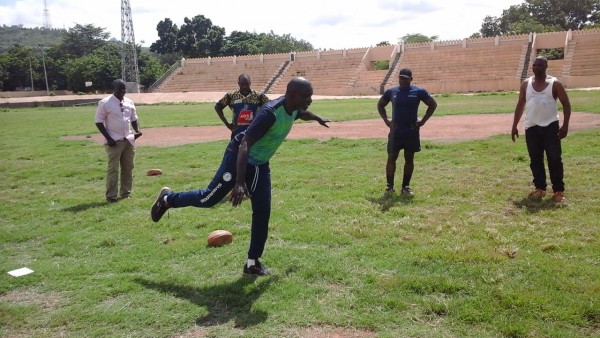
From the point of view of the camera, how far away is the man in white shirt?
8391 millimetres

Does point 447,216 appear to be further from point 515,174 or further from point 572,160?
point 572,160

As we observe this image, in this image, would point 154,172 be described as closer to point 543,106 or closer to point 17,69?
point 543,106

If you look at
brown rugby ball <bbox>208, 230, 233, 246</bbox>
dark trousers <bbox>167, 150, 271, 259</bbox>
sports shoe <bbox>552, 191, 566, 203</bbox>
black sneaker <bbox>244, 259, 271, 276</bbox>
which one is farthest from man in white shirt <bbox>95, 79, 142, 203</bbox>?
sports shoe <bbox>552, 191, 566, 203</bbox>

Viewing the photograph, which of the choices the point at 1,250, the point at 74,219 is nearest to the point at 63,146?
the point at 74,219

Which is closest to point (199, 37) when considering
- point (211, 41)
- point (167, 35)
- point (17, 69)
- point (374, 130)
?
point (167, 35)

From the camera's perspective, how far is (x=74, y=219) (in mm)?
7477

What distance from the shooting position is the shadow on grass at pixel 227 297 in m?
4.12

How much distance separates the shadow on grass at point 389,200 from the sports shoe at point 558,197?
6.34 ft

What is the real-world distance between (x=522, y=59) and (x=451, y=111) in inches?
1161

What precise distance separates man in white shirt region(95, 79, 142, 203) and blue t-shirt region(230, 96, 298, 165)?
4.26 meters

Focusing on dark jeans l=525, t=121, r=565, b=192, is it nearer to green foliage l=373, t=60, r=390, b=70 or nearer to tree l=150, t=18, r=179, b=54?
green foliage l=373, t=60, r=390, b=70

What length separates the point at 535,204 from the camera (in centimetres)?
707

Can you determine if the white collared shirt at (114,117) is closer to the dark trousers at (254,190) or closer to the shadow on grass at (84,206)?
the shadow on grass at (84,206)

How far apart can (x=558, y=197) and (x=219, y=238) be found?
465 cm
